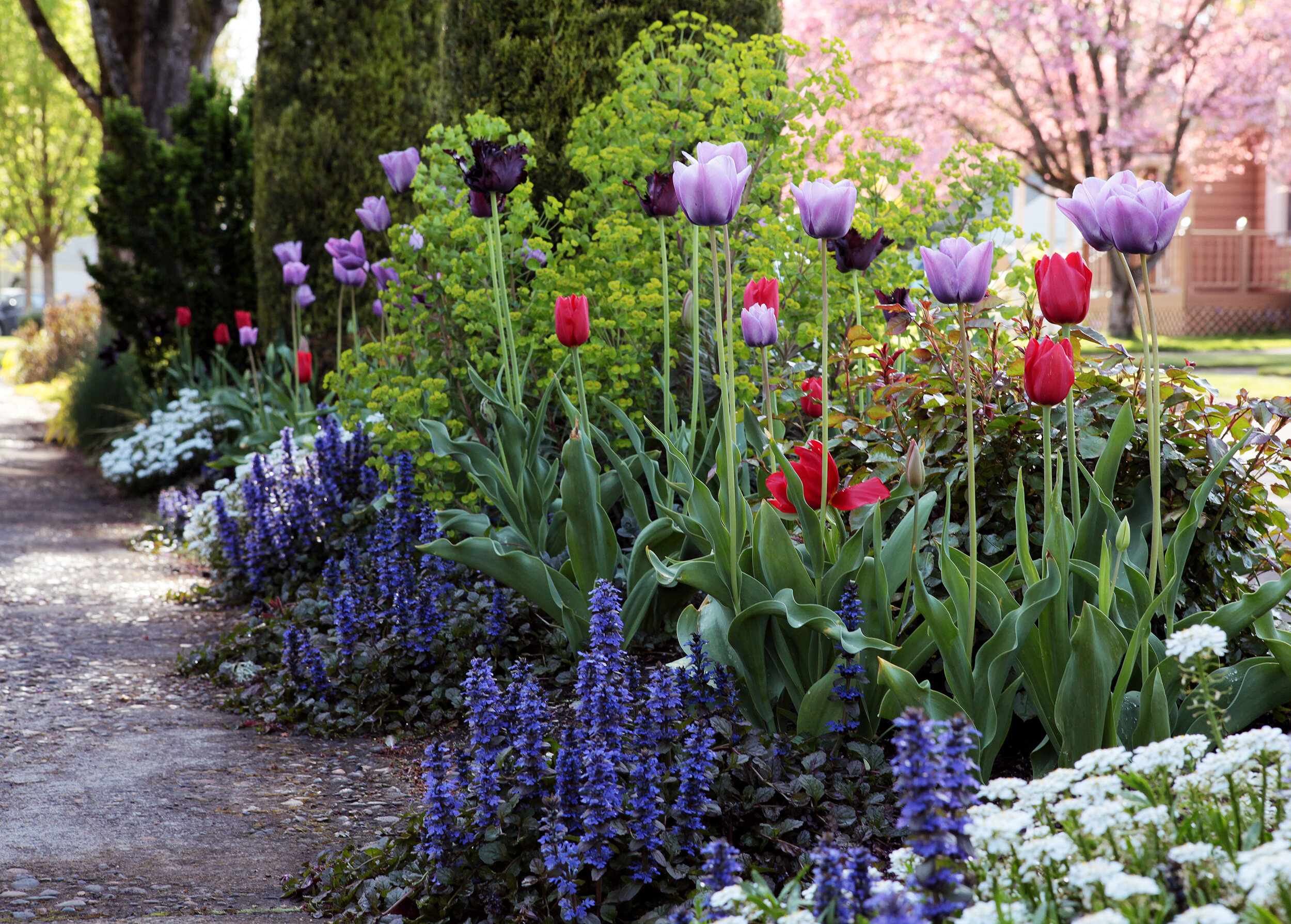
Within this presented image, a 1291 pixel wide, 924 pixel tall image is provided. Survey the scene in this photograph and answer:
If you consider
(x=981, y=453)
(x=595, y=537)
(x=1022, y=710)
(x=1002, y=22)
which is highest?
(x=1002, y=22)

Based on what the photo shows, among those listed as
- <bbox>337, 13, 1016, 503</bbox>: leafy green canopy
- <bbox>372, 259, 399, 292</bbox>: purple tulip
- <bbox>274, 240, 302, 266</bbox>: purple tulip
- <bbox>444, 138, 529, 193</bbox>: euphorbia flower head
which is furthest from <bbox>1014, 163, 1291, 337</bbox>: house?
<bbox>444, 138, 529, 193</bbox>: euphorbia flower head

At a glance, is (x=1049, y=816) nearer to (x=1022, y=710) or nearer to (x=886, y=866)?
(x=886, y=866)

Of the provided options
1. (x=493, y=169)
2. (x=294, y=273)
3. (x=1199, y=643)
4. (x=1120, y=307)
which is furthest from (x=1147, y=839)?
(x=1120, y=307)

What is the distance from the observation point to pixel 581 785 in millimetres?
2045

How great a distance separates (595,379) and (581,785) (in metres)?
2.14

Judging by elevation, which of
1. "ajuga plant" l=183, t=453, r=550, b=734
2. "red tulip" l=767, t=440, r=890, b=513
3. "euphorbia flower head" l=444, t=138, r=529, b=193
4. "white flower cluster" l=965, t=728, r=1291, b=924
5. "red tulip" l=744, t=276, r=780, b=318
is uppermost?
"euphorbia flower head" l=444, t=138, r=529, b=193

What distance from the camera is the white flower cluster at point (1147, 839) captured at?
4.51 ft

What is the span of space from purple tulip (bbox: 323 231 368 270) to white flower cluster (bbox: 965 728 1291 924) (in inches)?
159

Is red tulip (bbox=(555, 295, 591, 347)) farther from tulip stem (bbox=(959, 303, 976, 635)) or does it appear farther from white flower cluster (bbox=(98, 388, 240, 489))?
white flower cluster (bbox=(98, 388, 240, 489))

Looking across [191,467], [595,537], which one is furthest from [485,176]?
[191,467]

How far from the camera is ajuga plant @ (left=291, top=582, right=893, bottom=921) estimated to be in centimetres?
201

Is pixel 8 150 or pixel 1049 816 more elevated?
pixel 8 150

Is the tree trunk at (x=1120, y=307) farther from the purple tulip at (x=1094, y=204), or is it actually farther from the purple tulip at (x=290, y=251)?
the purple tulip at (x=1094, y=204)

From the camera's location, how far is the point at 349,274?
17.9 feet
